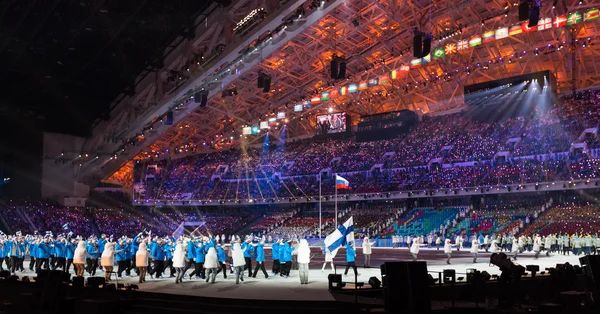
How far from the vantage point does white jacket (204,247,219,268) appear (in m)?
17.9

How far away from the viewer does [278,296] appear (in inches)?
561

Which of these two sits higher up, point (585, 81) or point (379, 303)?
point (585, 81)

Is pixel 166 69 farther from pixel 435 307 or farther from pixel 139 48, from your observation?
pixel 435 307

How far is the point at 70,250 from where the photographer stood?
22.0 m

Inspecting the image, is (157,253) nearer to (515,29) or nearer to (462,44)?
(515,29)

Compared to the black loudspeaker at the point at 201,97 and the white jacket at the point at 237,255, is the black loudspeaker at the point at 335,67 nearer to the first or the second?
the black loudspeaker at the point at 201,97

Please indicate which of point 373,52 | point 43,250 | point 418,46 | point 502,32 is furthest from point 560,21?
point 43,250

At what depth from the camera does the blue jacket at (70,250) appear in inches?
865

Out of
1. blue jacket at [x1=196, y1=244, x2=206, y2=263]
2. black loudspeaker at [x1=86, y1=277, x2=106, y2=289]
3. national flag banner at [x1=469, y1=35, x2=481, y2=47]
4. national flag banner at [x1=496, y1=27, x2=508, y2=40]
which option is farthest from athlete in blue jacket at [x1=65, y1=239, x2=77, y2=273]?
national flag banner at [x1=496, y1=27, x2=508, y2=40]

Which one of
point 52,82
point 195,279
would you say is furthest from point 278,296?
point 52,82

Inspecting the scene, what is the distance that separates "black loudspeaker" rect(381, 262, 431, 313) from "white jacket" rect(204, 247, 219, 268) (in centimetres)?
805

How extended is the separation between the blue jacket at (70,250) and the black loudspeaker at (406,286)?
49.4 ft

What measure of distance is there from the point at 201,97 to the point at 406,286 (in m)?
31.3

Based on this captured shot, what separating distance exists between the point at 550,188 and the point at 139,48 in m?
31.6
